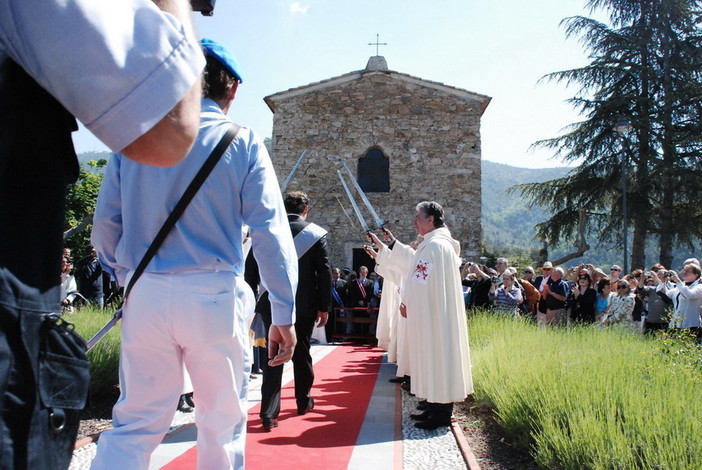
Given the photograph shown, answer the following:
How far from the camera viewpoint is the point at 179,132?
980 mm

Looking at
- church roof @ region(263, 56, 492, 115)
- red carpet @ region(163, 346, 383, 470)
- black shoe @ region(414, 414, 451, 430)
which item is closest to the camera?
red carpet @ region(163, 346, 383, 470)

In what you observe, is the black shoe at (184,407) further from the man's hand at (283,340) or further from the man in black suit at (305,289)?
the man's hand at (283,340)

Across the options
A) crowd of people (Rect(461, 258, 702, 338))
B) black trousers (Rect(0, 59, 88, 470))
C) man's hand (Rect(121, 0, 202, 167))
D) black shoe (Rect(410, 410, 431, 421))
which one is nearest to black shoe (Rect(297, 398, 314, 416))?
black shoe (Rect(410, 410, 431, 421))

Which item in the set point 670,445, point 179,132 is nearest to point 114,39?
point 179,132

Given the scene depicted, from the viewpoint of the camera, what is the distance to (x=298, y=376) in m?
5.36

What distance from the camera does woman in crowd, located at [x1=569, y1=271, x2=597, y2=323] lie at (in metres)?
10.3

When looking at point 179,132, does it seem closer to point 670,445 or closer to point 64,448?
point 64,448

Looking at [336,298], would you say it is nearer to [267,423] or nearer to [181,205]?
[267,423]

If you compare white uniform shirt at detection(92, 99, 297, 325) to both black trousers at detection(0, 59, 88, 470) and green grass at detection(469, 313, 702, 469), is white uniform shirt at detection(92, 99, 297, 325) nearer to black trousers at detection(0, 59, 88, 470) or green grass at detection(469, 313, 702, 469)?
black trousers at detection(0, 59, 88, 470)

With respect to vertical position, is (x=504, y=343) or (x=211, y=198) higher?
(x=211, y=198)

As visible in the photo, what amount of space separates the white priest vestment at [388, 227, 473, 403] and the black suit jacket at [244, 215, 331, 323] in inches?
34.4

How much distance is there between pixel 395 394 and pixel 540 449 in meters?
3.17

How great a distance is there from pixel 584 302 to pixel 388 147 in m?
10.9

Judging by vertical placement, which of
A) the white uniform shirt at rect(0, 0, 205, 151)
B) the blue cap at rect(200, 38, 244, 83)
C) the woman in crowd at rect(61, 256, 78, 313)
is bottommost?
the woman in crowd at rect(61, 256, 78, 313)
